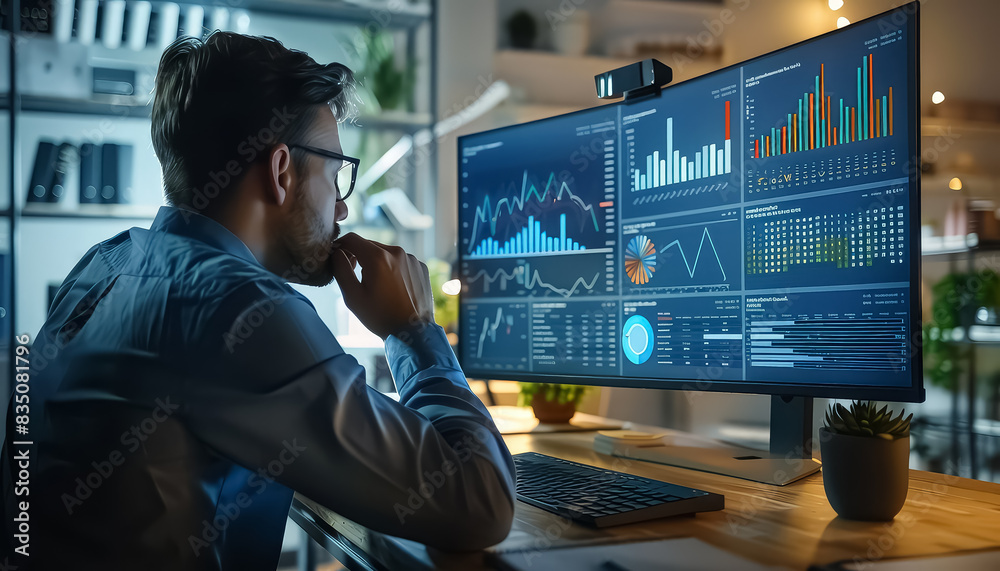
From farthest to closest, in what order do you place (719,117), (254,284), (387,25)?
(387,25) < (719,117) < (254,284)

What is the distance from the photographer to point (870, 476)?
76 centimetres

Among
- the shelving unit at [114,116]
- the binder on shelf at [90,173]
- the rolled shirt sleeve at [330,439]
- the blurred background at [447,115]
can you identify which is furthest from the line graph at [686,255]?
the binder on shelf at [90,173]

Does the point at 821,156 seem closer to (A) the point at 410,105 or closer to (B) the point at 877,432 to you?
(B) the point at 877,432

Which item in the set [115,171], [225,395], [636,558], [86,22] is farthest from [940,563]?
[86,22]

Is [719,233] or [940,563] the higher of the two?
[719,233]

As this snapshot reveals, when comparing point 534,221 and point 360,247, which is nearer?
point 360,247

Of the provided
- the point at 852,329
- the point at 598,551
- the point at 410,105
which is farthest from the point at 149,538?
the point at 410,105

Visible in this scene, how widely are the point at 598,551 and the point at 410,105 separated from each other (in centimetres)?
274

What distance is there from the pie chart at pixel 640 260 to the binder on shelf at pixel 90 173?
7.37ft

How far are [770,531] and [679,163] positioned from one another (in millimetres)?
553

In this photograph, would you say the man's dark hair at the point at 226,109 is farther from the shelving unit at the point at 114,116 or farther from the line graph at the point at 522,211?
the shelving unit at the point at 114,116

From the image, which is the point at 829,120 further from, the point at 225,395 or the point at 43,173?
the point at 43,173

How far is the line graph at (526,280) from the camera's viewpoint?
1211mm

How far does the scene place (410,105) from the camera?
124 inches
